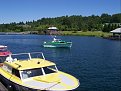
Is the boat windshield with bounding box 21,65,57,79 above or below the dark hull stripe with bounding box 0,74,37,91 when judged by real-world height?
above

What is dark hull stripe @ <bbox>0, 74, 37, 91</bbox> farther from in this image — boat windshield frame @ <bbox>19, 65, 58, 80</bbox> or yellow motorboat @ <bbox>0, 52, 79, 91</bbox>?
boat windshield frame @ <bbox>19, 65, 58, 80</bbox>

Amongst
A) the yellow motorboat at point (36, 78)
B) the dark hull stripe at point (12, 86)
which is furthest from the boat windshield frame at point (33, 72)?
the dark hull stripe at point (12, 86)

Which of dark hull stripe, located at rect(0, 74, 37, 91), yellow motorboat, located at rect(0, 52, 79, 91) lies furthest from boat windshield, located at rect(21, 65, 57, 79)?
dark hull stripe, located at rect(0, 74, 37, 91)

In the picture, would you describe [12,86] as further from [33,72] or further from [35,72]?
[35,72]

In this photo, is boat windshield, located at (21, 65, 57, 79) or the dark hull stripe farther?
boat windshield, located at (21, 65, 57, 79)

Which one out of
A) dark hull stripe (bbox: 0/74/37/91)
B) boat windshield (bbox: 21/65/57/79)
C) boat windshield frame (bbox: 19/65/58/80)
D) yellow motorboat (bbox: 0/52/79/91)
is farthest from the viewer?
boat windshield (bbox: 21/65/57/79)

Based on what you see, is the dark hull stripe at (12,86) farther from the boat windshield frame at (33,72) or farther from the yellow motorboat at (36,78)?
the boat windshield frame at (33,72)

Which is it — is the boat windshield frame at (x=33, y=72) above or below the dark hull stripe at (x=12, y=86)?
above

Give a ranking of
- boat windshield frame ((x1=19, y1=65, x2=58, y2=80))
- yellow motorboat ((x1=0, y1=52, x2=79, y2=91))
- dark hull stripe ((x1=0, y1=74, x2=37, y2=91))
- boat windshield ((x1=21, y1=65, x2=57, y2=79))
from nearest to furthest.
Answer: yellow motorboat ((x1=0, y1=52, x2=79, y2=91)) → dark hull stripe ((x1=0, y1=74, x2=37, y2=91)) → boat windshield frame ((x1=19, y1=65, x2=58, y2=80)) → boat windshield ((x1=21, y1=65, x2=57, y2=79))

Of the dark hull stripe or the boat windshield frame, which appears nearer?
the dark hull stripe

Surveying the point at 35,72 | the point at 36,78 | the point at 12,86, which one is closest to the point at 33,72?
the point at 35,72

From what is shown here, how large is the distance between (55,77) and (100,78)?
1553cm

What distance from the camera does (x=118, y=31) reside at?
165625 mm

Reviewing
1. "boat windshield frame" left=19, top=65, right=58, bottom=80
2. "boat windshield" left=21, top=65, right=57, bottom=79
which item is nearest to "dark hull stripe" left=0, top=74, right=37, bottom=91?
"boat windshield frame" left=19, top=65, right=58, bottom=80
